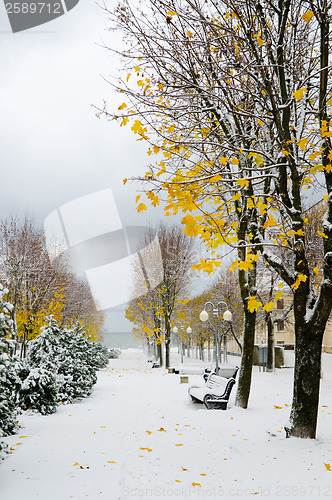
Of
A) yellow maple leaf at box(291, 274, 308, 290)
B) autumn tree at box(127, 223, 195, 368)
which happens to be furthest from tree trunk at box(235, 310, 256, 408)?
autumn tree at box(127, 223, 195, 368)

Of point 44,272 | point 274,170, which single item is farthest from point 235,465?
point 44,272

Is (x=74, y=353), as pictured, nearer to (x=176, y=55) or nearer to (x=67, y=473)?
(x=67, y=473)

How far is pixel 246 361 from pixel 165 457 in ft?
14.5

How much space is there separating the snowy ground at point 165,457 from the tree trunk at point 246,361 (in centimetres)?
33

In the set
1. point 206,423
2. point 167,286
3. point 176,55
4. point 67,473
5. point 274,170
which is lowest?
point 206,423

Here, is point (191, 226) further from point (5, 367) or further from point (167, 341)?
point (167, 341)

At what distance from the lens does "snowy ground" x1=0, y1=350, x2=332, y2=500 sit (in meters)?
4.31

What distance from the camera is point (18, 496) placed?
402 cm

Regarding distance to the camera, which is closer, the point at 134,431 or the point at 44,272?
the point at 134,431

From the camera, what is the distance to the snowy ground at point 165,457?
4312 mm

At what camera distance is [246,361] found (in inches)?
371

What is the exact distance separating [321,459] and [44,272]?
20244mm

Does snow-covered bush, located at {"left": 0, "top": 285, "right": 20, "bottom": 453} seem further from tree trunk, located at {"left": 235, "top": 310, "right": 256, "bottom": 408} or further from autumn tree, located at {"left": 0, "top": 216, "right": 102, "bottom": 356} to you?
autumn tree, located at {"left": 0, "top": 216, "right": 102, "bottom": 356}

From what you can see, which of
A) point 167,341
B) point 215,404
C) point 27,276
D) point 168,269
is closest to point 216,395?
point 215,404
